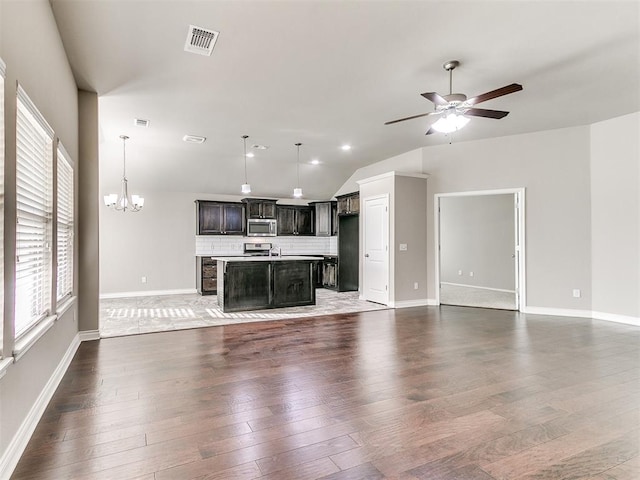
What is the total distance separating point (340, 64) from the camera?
144 inches

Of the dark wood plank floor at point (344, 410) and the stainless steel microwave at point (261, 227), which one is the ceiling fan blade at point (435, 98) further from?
the stainless steel microwave at point (261, 227)

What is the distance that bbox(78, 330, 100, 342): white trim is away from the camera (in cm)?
436

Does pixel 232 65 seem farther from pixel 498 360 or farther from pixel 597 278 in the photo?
pixel 597 278

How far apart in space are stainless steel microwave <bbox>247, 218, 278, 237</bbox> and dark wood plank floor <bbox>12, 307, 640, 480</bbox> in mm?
4895

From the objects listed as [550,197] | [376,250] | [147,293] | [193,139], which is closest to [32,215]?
[193,139]

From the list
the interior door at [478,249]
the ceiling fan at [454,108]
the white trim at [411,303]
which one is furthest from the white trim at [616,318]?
the ceiling fan at [454,108]

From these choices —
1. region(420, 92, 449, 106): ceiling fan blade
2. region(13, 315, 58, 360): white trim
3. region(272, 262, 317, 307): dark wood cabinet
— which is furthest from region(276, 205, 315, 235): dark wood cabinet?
region(13, 315, 58, 360): white trim

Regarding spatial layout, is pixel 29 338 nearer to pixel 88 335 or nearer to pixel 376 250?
pixel 88 335

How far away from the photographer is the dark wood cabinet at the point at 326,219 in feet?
31.8

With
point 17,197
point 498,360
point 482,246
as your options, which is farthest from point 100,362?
point 482,246

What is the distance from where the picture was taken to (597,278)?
5.55 m

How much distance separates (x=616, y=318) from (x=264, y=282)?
221 inches

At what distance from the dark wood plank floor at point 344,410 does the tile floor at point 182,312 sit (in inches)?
30.5

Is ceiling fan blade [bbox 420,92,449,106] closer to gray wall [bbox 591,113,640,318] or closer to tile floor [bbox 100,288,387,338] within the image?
gray wall [bbox 591,113,640,318]
